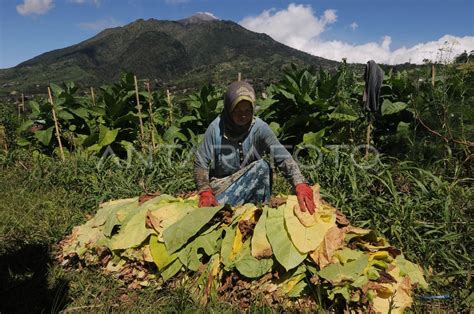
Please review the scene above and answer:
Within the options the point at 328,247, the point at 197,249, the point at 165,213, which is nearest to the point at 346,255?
the point at 328,247

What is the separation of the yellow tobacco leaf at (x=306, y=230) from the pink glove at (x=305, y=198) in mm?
47

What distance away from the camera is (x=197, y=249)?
225 cm

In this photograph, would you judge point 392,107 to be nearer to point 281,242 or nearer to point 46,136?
point 281,242

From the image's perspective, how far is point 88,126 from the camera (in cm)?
588

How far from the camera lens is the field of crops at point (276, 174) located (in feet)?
7.63

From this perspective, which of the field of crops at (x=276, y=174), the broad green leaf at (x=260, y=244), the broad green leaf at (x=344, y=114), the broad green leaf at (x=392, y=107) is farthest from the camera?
the broad green leaf at (x=392, y=107)

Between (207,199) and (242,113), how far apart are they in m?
0.63

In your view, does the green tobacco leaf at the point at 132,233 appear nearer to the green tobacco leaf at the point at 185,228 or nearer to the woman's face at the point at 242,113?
the green tobacco leaf at the point at 185,228

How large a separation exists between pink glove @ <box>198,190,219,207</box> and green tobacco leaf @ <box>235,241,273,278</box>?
0.55m

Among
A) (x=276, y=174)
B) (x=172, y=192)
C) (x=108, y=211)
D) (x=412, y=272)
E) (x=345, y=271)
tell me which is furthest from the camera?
(x=276, y=174)

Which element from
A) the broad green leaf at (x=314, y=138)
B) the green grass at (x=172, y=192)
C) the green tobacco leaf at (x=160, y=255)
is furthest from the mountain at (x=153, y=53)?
the green tobacco leaf at (x=160, y=255)

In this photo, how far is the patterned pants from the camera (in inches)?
111

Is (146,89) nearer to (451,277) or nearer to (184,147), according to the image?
(184,147)

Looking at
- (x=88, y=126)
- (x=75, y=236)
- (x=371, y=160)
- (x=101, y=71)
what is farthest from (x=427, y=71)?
(x=101, y=71)
